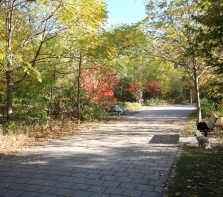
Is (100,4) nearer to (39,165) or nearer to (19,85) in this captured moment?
(19,85)

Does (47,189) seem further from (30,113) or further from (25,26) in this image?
(25,26)

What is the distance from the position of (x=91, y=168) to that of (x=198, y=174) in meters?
2.23

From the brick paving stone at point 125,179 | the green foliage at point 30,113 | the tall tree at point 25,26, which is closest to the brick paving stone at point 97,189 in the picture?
the brick paving stone at point 125,179

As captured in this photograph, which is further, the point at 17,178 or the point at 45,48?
the point at 45,48

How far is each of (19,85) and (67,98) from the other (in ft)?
9.35

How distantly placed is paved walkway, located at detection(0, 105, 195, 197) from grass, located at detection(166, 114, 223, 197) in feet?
0.88

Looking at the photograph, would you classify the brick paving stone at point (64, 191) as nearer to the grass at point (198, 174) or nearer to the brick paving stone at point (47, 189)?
the brick paving stone at point (47, 189)

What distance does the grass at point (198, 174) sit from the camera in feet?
12.9

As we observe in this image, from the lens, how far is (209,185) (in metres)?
4.21

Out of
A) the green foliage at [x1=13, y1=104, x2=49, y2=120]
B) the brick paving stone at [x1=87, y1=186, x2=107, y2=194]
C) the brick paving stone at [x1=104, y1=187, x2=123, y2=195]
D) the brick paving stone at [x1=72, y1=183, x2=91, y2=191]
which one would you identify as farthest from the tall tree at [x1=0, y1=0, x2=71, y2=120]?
the brick paving stone at [x1=104, y1=187, x2=123, y2=195]

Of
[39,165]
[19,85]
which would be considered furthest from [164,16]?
[39,165]

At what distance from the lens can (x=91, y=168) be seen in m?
5.33

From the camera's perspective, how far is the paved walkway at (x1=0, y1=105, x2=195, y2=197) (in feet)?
13.5

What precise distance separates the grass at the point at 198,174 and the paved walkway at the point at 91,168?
269 millimetres
